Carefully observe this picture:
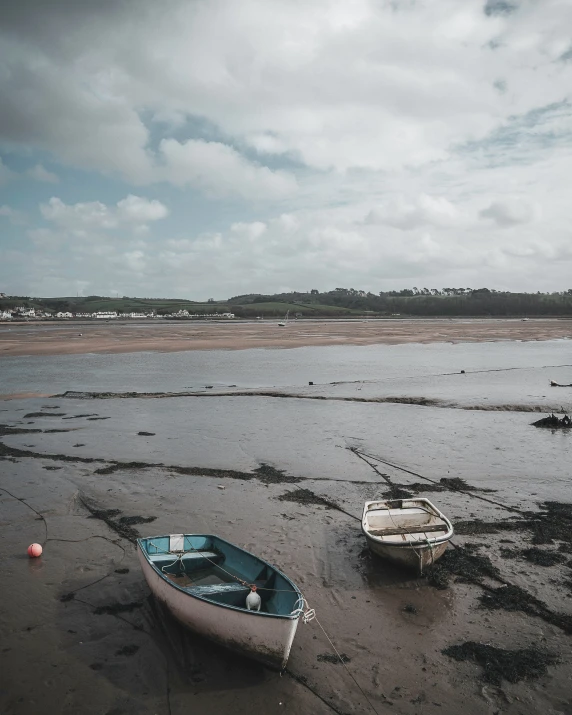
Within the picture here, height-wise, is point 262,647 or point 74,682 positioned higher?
point 262,647

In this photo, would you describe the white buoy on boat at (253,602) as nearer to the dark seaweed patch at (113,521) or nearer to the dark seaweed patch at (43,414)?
the dark seaweed patch at (113,521)

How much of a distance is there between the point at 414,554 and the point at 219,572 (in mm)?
2975

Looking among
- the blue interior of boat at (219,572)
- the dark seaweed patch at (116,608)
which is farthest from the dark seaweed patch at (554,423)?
the dark seaweed patch at (116,608)

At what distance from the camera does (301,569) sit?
348 inches

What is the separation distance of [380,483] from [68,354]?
37.7 meters

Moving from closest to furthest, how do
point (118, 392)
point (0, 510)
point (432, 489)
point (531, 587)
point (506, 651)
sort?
point (506, 651)
point (531, 587)
point (0, 510)
point (432, 489)
point (118, 392)

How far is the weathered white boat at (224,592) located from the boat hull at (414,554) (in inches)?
85.4

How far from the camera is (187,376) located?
3184 centimetres

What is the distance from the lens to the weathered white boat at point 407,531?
8.38 metres

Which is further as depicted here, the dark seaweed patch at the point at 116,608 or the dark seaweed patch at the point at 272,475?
the dark seaweed patch at the point at 272,475

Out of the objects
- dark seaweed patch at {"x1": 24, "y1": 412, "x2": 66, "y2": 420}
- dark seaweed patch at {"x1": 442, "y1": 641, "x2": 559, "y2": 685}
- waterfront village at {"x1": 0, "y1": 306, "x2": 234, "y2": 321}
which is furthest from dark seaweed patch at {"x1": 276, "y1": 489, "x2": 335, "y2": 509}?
waterfront village at {"x1": 0, "y1": 306, "x2": 234, "y2": 321}

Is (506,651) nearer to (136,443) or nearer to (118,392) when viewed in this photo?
(136,443)

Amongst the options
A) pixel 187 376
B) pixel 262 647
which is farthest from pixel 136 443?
pixel 187 376

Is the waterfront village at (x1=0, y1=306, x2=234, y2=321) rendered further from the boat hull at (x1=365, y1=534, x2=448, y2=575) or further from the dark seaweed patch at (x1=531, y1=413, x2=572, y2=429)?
the boat hull at (x1=365, y1=534, x2=448, y2=575)
